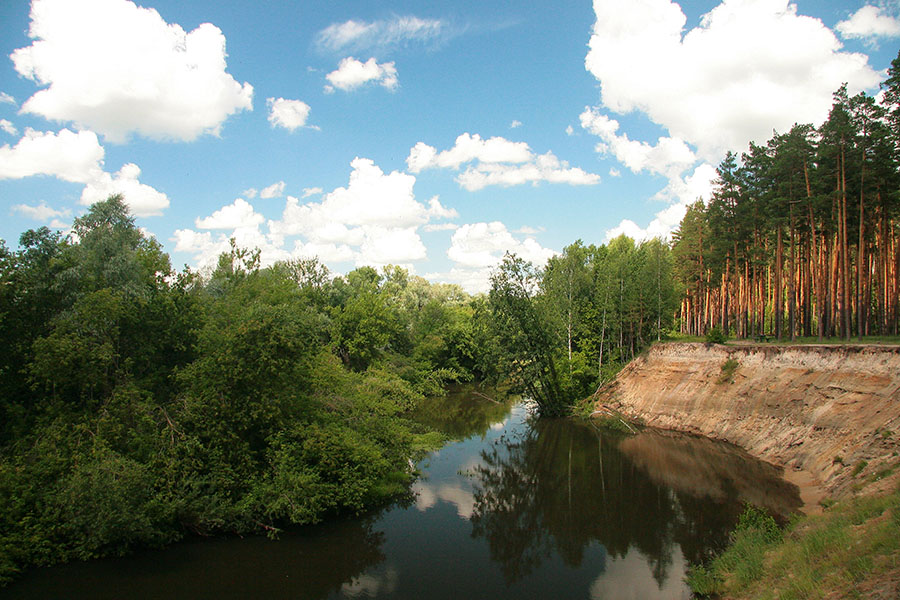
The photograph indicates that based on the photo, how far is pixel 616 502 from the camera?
19.3m

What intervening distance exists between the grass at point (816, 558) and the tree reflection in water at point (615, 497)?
4.98ft

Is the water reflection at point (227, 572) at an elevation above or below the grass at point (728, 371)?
below

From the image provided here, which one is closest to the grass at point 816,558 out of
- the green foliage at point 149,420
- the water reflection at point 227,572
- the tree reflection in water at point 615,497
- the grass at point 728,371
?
the tree reflection in water at point 615,497

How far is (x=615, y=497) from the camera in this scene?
1989 centimetres

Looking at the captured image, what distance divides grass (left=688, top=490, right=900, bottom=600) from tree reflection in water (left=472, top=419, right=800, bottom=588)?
4.98ft

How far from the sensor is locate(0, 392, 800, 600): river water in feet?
42.9

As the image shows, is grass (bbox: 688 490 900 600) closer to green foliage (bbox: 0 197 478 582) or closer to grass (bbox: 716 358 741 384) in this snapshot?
green foliage (bbox: 0 197 478 582)

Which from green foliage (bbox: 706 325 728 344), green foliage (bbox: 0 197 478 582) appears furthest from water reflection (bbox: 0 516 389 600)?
green foliage (bbox: 706 325 728 344)

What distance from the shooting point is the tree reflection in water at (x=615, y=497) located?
1562cm

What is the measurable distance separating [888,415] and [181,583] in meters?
25.2

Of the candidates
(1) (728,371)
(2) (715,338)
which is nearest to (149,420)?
(1) (728,371)

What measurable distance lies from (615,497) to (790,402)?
1145 cm

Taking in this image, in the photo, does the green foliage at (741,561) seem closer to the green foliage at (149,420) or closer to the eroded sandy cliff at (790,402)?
the eroded sandy cliff at (790,402)

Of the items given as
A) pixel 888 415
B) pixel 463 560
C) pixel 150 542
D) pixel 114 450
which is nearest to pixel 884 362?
pixel 888 415
